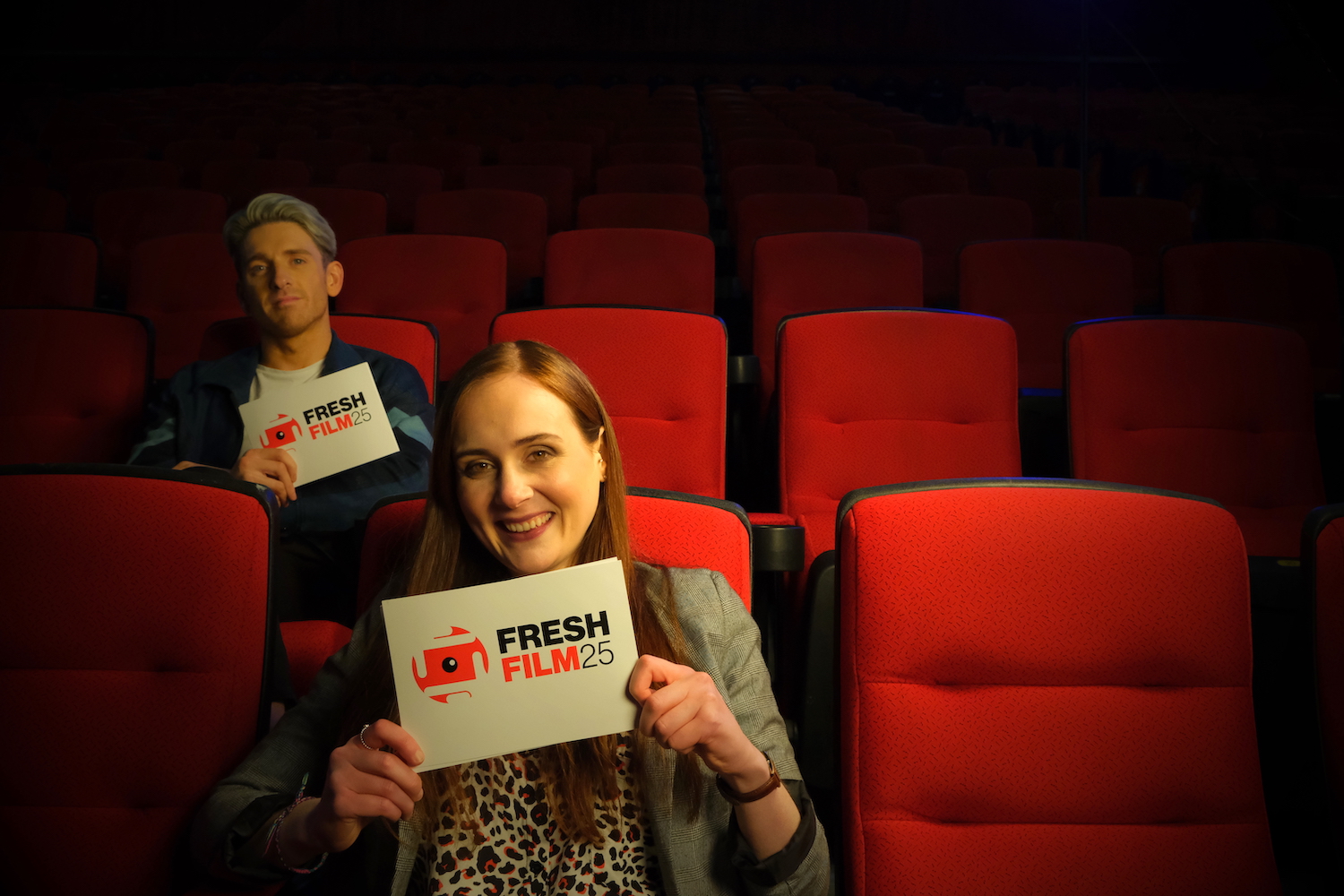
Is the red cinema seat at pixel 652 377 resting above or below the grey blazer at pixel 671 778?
above

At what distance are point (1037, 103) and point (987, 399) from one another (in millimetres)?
5628

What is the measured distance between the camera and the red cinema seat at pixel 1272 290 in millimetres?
2184

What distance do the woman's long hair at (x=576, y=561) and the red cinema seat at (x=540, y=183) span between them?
8.98 feet

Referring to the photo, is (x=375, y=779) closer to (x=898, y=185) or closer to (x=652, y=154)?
(x=898, y=185)

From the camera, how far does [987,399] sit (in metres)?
1.55

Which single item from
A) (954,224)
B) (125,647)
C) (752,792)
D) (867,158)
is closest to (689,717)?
(752,792)

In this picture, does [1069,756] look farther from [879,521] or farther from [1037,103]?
[1037,103]

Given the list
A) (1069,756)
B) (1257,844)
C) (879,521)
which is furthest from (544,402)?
(1257,844)

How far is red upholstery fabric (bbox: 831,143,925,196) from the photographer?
3975 millimetres

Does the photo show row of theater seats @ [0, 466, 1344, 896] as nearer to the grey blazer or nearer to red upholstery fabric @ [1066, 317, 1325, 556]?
the grey blazer

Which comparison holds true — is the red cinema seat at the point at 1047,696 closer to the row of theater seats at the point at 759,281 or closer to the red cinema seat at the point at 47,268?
the row of theater seats at the point at 759,281

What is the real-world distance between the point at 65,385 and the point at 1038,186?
3239mm

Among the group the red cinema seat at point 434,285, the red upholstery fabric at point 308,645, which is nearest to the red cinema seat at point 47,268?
the red cinema seat at point 434,285

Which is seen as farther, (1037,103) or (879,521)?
(1037,103)
